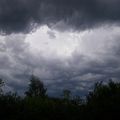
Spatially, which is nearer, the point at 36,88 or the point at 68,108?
the point at 68,108

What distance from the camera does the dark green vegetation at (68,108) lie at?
146 ft

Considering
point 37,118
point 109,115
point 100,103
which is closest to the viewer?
point 109,115

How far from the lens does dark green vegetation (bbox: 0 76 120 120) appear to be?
4459 cm

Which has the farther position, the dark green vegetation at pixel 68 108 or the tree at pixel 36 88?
the tree at pixel 36 88

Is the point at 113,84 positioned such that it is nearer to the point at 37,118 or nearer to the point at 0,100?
the point at 37,118

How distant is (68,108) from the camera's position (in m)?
52.0

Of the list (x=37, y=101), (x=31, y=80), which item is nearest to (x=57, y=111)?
(x=37, y=101)

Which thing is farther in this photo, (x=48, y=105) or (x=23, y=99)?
(x=23, y=99)

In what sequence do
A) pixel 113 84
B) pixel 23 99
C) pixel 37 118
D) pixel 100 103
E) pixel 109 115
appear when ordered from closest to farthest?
1. pixel 109 115
2. pixel 100 103
3. pixel 37 118
4. pixel 113 84
5. pixel 23 99

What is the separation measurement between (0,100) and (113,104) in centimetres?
1741

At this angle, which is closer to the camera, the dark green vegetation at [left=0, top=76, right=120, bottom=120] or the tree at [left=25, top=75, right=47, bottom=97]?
the dark green vegetation at [left=0, top=76, right=120, bottom=120]

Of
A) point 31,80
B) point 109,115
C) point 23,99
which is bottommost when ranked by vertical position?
point 109,115

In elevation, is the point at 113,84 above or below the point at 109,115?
above

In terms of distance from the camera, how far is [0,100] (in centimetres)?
5434
